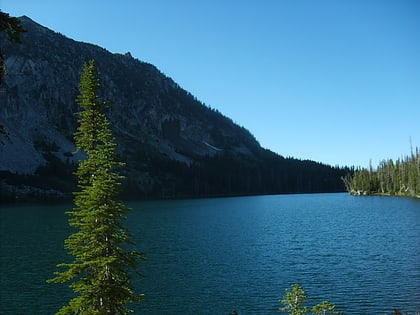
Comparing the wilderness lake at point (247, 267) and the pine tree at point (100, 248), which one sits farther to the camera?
the wilderness lake at point (247, 267)

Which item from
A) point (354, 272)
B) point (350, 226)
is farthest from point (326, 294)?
point (350, 226)

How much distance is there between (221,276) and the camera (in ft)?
167

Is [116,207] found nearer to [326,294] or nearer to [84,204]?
[84,204]

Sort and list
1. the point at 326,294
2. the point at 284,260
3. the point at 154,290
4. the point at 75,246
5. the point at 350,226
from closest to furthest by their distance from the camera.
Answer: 1. the point at 75,246
2. the point at 326,294
3. the point at 154,290
4. the point at 284,260
5. the point at 350,226

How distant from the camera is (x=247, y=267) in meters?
55.2

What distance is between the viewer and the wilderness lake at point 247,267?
40312 mm

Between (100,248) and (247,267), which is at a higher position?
(100,248)

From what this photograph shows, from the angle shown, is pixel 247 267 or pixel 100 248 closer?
pixel 100 248

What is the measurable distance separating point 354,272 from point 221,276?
1642 centimetres

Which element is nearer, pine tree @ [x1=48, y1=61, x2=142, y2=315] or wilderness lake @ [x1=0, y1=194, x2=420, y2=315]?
pine tree @ [x1=48, y1=61, x2=142, y2=315]

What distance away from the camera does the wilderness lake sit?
4031 centimetres

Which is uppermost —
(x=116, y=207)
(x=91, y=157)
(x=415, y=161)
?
(x=415, y=161)

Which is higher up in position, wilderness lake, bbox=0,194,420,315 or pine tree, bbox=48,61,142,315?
pine tree, bbox=48,61,142,315

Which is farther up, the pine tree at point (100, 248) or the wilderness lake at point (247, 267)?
the pine tree at point (100, 248)
